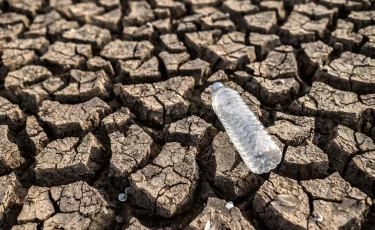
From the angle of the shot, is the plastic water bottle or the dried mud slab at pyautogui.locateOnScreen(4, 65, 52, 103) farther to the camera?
the dried mud slab at pyautogui.locateOnScreen(4, 65, 52, 103)

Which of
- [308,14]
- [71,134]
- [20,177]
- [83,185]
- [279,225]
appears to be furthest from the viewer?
[308,14]

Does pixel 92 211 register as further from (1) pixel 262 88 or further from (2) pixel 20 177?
(1) pixel 262 88

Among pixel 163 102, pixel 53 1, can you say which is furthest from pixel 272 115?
pixel 53 1

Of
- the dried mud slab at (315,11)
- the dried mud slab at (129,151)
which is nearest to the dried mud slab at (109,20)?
the dried mud slab at (129,151)

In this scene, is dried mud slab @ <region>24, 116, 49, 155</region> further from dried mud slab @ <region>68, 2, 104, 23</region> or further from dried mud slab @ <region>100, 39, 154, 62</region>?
dried mud slab @ <region>68, 2, 104, 23</region>

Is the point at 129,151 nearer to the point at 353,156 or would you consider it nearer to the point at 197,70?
the point at 197,70

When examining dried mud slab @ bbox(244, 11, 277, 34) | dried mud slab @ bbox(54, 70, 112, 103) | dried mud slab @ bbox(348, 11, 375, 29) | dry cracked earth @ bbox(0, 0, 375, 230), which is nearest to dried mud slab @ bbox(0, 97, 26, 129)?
dry cracked earth @ bbox(0, 0, 375, 230)
